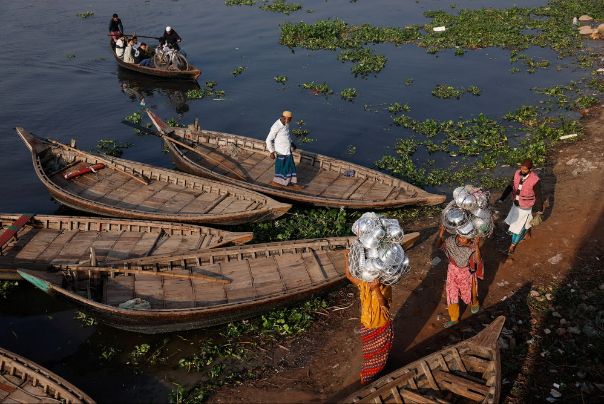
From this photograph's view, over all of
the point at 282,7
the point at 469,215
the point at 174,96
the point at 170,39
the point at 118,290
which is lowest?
the point at 118,290

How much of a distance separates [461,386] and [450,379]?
146 mm

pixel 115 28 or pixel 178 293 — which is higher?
pixel 115 28

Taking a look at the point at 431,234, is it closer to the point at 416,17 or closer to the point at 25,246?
the point at 25,246

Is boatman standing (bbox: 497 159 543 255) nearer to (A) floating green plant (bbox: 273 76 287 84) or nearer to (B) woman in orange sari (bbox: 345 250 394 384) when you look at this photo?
(B) woman in orange sari (bbox: 345 250 394 384)

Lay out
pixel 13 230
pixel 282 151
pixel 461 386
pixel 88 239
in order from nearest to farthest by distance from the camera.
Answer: pixel 461 386
pixel 13 230
pixel 88 239
pixel 282 151

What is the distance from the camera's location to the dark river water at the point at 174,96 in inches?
328

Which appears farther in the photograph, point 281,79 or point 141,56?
point 141,56

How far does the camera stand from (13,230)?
9.11 metres

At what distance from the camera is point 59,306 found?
9.11 m

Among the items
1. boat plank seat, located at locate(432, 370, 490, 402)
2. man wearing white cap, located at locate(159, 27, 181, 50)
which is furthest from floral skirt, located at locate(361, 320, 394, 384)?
man wearing white cap, located at locate(159, 27, 181, 50)

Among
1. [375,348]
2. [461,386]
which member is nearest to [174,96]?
[375,348]

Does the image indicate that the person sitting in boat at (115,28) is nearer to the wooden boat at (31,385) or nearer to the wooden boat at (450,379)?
the wooden boat at (31,385)

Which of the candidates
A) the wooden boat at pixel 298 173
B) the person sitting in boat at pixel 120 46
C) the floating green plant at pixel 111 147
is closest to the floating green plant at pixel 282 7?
the person sitting in boat at pixel 120 46

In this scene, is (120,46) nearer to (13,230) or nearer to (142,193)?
(142,193)
